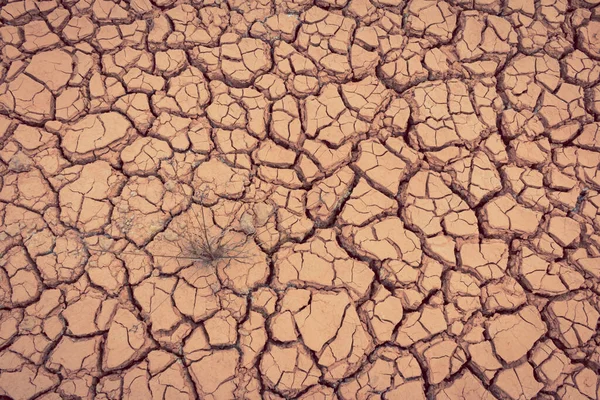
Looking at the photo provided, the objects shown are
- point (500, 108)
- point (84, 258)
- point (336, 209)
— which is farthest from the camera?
point (500, 108)

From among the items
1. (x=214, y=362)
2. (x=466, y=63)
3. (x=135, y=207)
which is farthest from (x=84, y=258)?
(x=466, y=63)

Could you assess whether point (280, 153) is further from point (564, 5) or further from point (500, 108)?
point (564, 5)

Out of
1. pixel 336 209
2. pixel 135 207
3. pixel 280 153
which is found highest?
pixel 280 153

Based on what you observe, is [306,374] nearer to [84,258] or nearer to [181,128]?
[84,258]

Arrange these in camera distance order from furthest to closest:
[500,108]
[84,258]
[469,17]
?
1. [469,17]
2. [500,108]
3. [84,258]

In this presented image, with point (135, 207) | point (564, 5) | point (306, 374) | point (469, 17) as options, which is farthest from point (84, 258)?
point (564, 5)

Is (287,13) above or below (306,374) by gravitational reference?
above

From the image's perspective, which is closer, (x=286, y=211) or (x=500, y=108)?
(x=286, y=211)
